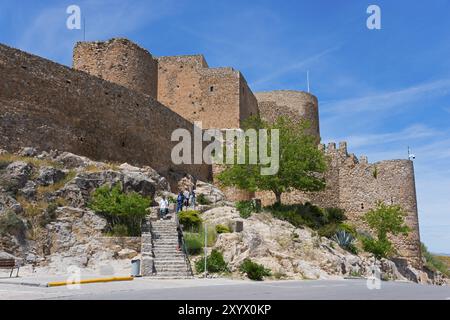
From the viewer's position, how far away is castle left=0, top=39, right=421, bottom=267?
21.9 m

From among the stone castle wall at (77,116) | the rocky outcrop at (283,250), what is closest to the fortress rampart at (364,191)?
the rocky outcrop at (283,250)

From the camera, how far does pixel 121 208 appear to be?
62.8 ft

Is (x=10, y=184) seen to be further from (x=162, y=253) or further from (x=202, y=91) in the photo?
(x=202, y=91)

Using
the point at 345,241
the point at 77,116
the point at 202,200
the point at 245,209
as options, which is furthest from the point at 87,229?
the point at 345,241

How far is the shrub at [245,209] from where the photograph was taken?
23.2 meters

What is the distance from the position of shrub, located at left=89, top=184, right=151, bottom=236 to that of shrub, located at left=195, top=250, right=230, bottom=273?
9.35 feet

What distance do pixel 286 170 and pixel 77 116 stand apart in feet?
35.2

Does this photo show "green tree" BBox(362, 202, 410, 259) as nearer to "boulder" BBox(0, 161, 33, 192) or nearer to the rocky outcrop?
the rocky outcrop

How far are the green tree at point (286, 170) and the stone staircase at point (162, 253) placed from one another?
28.2 feet

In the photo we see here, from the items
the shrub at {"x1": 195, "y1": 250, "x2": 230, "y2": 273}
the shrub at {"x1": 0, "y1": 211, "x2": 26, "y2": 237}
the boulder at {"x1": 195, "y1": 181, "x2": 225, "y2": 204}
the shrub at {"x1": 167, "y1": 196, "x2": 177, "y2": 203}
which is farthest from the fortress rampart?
the shrub at {"x1": 0, "y1": 211, "x2": 26, "y2": 237}

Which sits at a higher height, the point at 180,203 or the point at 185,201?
the point at 185,201
